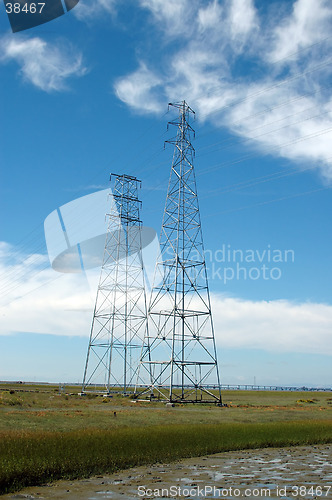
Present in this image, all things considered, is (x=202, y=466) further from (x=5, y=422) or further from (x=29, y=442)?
(x=5, y=422)

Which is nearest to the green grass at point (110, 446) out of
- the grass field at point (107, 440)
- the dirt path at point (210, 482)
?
the grass field at point (107, 440)

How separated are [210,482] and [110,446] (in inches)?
263

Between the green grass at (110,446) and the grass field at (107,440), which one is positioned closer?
the green grass at (110,446)

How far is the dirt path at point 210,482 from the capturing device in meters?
16.4

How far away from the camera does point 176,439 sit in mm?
27453

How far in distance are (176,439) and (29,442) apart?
30.5 feet

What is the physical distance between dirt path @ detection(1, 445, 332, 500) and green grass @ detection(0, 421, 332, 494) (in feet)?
2.74

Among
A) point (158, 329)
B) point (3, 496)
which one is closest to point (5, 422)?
point (3, 496)

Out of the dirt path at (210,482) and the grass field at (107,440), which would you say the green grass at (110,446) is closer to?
the grass field at (107,440)

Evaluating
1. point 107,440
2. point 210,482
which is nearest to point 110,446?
point 107,440

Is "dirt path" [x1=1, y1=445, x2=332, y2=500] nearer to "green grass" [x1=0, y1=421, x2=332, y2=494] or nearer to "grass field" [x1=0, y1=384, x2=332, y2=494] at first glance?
"green grass" [x1=0, y1=421, x2=332, y2=494]

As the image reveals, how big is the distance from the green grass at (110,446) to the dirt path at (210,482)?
836mm

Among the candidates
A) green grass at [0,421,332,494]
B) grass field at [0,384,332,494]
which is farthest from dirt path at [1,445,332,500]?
grass field at [0,384,332,494]

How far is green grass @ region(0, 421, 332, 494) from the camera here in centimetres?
1850
